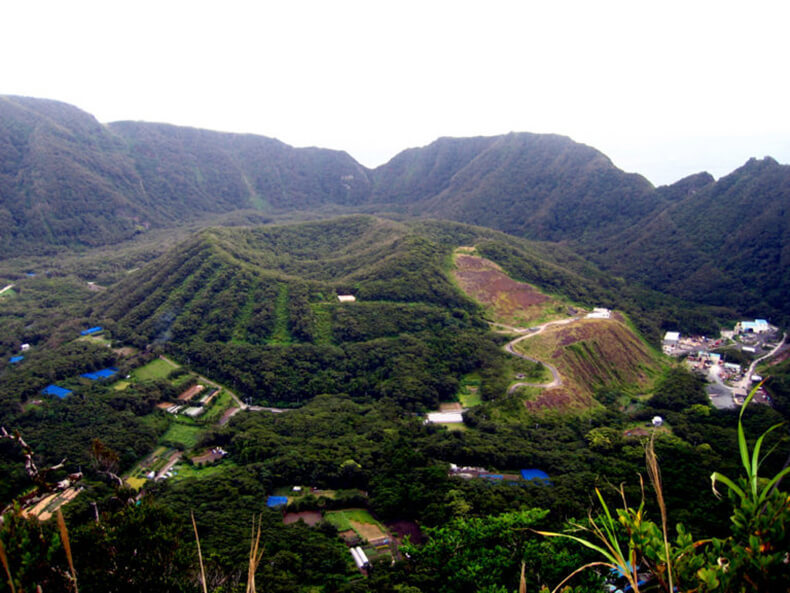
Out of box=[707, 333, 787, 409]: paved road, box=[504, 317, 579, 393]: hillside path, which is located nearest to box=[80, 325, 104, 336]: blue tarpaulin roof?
box=[504, 317, 579, 393]: hillside path

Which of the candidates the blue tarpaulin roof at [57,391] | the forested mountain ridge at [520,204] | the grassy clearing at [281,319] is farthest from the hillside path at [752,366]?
the blue tarpaulin roof at [57,391]

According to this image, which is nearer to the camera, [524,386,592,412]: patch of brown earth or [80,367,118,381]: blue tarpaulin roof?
[524,386,592,412]: patch of brown earth

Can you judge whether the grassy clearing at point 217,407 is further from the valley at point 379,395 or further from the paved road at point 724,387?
the paved road at point 724,387

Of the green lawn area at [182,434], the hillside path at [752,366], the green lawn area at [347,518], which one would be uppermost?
the hillside path at [752,366]

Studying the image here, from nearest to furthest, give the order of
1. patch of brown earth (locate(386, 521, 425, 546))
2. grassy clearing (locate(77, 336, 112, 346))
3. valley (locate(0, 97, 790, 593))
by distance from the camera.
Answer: valley (locate(0, 97, 790, 593))
patch of brown earth (locate(386, 521, 425, 546))
grassy clearing (locate(77, 336, 112, 346))

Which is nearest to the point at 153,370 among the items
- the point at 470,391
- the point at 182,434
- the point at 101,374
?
the point at 101,374

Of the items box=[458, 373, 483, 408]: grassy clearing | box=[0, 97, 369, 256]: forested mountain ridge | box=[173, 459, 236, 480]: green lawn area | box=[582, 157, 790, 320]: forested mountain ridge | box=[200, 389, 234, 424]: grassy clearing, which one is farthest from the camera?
box=[0, 97, 369, 256]: forested mountain ridge

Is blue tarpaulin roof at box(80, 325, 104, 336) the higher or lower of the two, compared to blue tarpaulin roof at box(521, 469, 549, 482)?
higher


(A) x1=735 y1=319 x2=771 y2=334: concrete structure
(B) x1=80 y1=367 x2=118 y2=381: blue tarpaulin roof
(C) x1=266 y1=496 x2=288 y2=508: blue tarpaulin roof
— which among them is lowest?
(C) x1=266 y1=496 x2=288 y2=508: blue tarpaulin roof

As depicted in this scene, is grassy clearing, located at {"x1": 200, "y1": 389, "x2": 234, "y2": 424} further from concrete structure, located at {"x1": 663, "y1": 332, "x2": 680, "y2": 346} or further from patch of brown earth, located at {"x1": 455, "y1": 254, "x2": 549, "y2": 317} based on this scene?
concrete structure, located at {"x1": 663, "y1": 332, "x2": 680, "y2": 346}
